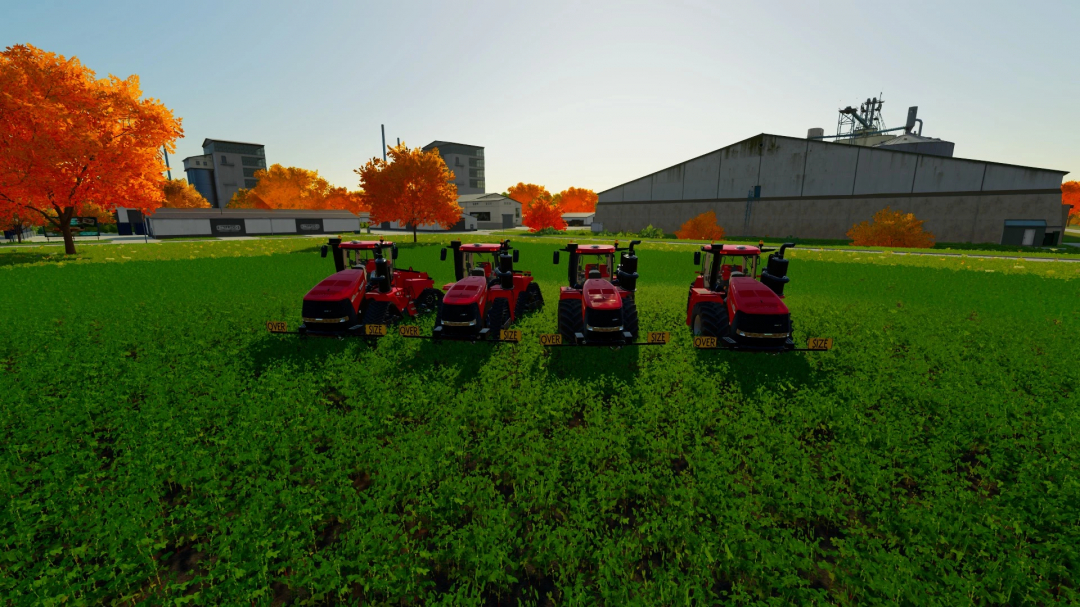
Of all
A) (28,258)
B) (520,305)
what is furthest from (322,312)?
(28,258)

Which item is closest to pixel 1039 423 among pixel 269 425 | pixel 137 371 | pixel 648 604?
pixel 648 604

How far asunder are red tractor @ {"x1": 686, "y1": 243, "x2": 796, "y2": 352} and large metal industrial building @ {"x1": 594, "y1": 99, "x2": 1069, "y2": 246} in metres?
38.5

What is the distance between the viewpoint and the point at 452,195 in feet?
121

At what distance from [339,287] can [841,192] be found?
46.0 metres

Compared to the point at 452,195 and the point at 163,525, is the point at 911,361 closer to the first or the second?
the point at 163,525

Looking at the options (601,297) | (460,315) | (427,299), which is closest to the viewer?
(601,297)

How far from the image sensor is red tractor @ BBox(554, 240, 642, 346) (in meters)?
7.94

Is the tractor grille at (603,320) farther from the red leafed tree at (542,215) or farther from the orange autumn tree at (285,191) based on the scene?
the orange autumn tree at (285,191)

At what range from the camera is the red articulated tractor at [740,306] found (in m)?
7.56

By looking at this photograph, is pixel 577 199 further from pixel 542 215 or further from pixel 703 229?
pixel 703 229

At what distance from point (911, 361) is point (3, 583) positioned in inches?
485

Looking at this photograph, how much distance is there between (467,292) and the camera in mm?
8531

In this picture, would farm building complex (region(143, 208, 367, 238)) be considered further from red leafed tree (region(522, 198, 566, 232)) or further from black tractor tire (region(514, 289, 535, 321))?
black tractor tire (region(514, 289, 535, 321))

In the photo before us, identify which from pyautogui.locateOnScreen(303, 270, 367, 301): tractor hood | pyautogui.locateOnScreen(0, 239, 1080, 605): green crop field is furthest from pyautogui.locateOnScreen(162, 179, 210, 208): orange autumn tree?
pyautogui.locateOnScreen(303, 270, 367, 301): tractor hood
